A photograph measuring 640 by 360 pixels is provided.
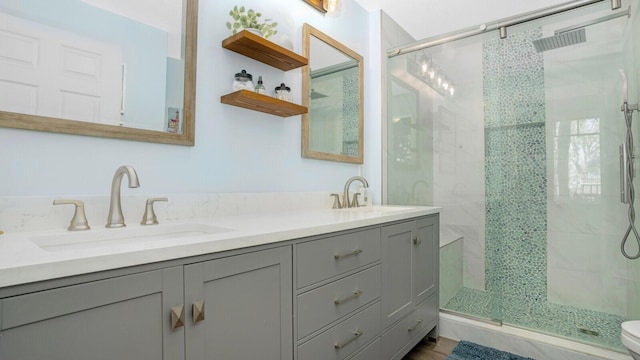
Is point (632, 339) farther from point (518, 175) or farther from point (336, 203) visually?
point (336, 203)

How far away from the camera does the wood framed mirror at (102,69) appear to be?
102 centimetres

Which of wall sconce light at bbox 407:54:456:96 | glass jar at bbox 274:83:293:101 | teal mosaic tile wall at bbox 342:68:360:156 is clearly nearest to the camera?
glass jar at bbox 274:83:293:101

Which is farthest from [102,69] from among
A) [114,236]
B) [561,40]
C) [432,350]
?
[561,40]

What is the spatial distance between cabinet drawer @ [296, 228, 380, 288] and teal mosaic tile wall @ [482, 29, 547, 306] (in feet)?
4.00

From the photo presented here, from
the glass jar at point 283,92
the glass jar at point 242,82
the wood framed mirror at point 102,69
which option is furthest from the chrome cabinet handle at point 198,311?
the glass jar at point 283,92

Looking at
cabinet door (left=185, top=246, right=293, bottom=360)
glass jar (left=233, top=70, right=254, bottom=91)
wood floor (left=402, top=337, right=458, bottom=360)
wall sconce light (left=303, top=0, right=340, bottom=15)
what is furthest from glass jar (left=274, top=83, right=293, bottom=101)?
wood floor (left=402, top=337, right=458, bottom=360)

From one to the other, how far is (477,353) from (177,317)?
1874 millimetres

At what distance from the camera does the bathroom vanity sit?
615 millimetres

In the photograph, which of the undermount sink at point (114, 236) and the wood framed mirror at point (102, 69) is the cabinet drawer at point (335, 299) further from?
the wood framed mirror at point (102, 69)

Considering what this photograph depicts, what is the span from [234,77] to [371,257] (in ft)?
3.49

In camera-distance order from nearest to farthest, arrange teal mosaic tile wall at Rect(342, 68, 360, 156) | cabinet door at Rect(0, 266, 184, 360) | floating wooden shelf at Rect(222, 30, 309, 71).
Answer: cabinet door at Rect(0, 266, 184, 360) → floating wooden shelf at Rect(222, 30, 309, 71) → teal mosaic tile wall at Rect(342, 68, 360, 156)

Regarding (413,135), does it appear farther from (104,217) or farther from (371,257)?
(104,217)

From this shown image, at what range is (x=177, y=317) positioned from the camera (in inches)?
30.7

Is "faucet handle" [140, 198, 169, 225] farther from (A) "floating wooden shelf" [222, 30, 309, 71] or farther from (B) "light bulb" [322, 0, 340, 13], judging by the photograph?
(B) "light bulb" [322, 0, 340, 13]
